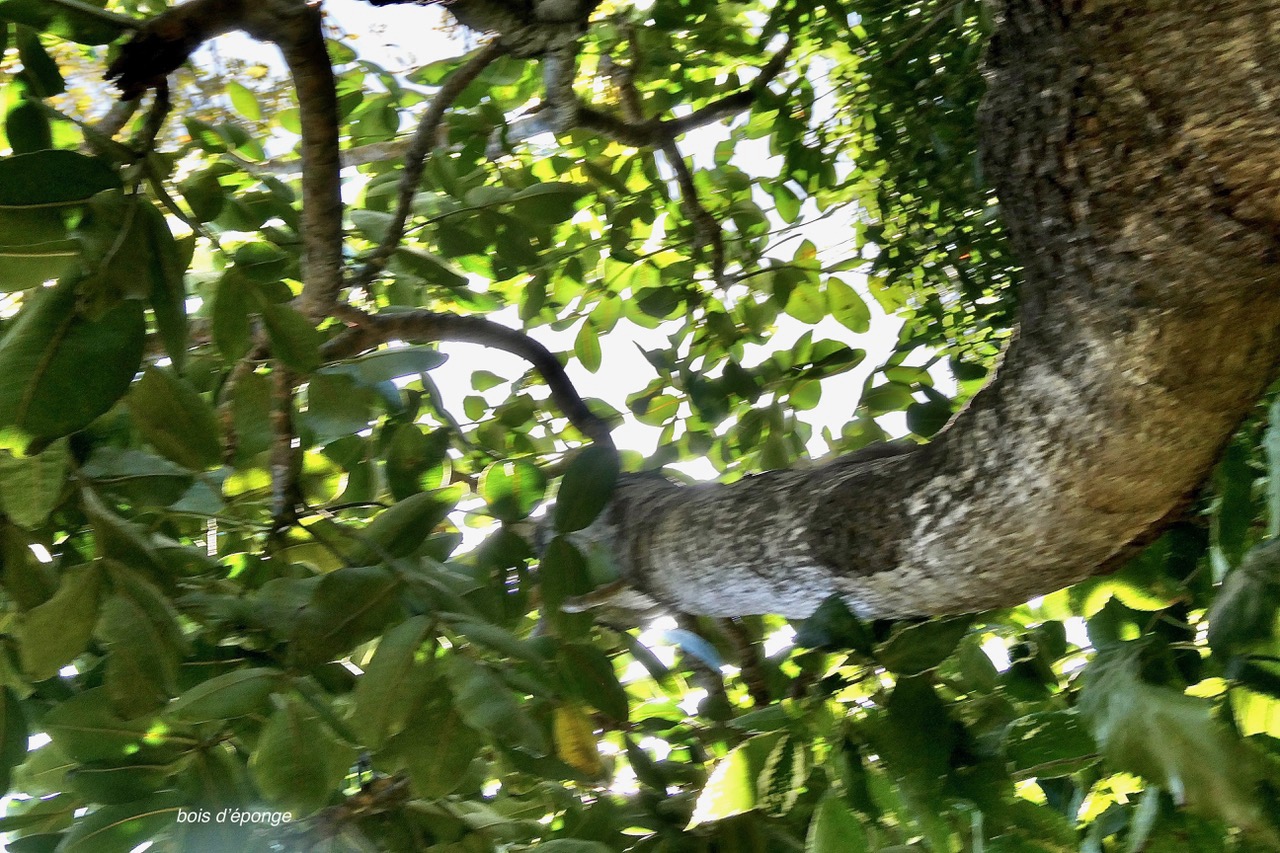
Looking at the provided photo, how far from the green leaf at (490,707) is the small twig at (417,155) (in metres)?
0.42

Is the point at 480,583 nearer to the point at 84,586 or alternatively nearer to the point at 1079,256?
the point at 84,586

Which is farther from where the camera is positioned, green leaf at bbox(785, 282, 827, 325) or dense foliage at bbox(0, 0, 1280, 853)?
green leaf at bbox(785, 282, 827, 325)

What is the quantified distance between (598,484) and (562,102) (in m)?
0.39

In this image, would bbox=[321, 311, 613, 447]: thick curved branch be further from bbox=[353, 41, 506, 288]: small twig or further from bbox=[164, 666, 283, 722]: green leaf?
bbox=[164, 666, 283, 722]: green leaf

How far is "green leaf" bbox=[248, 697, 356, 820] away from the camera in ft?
1.73

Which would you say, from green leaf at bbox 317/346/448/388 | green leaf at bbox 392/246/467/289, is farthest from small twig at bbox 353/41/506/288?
green leaf at bbox 317/346/448/388

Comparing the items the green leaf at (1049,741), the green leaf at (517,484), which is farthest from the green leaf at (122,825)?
the green leaf at (1049,741)

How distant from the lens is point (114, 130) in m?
0.62

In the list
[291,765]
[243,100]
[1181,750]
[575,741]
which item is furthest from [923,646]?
[243,100]

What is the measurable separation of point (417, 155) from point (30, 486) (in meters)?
0.45

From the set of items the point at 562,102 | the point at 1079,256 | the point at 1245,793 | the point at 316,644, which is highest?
the point at 562,102

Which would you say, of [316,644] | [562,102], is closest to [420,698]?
[316,644]

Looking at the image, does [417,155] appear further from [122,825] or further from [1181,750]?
[1181,750]

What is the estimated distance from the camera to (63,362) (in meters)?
0.39
